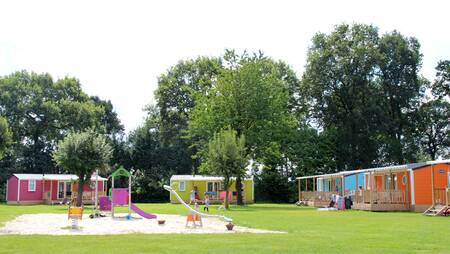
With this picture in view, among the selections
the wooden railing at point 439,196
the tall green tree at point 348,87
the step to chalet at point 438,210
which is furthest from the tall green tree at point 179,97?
the step to chalet at point 438,210

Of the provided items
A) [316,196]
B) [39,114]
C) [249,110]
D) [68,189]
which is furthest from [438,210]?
[39,114]

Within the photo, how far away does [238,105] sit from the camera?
44719 mm

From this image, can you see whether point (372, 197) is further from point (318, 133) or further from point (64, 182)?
point (64, 182)

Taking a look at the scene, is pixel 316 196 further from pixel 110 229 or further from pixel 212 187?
pixel 110 229

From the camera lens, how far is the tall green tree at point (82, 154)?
36688 millimetres

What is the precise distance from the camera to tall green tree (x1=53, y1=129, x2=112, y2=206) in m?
36.7

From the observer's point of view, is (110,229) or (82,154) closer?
(110,229)

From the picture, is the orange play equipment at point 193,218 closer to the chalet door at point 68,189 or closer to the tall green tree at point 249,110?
the tall green tree at point 249,110

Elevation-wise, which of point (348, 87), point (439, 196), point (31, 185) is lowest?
point (439, 196)

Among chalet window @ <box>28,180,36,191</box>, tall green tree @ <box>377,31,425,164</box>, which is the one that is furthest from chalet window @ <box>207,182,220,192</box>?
tall green tree @ <box>377,31,425,164</box>

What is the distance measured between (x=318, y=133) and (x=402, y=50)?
1238 cm

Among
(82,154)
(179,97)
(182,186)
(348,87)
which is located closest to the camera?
(82,154)

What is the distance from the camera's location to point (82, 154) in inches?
1454

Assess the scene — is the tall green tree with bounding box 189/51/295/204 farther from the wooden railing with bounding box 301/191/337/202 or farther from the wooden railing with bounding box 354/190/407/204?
the wooden railing with bounding box 354/190/407/204
